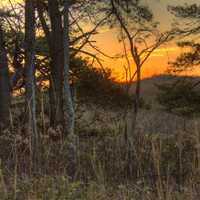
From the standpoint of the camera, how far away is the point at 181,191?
912 centimetres

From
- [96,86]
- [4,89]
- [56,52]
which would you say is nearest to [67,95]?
[56,52]

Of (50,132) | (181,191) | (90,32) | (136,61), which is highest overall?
(90,32)

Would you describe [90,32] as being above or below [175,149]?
above

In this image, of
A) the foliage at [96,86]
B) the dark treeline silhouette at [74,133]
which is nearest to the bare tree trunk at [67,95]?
the dark treeline silhouette at [74,133]

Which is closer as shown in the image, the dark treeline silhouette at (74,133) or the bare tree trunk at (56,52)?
the dark treeline silhouette at (74,133)

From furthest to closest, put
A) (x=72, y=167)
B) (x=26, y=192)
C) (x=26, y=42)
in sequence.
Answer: (x=26, y=42), (x=72, y=167), (x=26, y=192)

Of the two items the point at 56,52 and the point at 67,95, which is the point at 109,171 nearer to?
the point at 67,95

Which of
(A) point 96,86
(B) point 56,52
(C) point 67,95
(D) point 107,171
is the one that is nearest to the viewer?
(D) point 107,171

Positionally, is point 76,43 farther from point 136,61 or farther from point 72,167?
point 72,167

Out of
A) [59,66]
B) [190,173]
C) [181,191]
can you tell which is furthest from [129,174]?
[59,66]

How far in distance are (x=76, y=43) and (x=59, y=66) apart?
7.83 ft

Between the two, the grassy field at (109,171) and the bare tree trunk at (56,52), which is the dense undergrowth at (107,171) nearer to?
the grassy field at (109,171)

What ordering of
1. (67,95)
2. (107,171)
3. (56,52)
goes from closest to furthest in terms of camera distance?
1. (107,171)
2. (67,95)
3. (56,52)

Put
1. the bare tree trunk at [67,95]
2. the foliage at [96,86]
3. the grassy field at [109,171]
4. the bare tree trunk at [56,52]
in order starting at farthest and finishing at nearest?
the foliage at [96,86] < the bare tree trunk at [56,52] < the bare tree trunk at [67,95] < the grassy field at [109,171]
